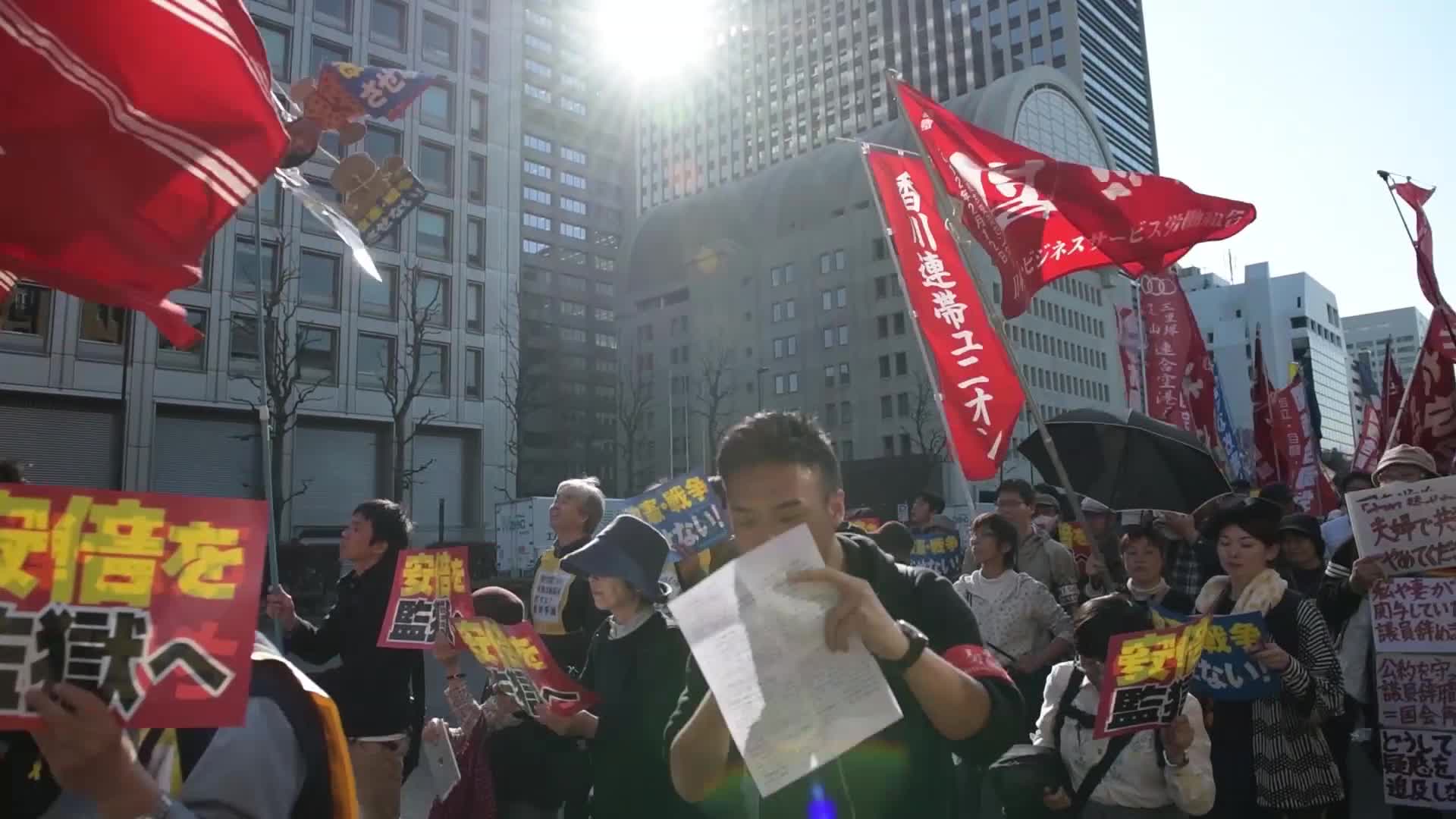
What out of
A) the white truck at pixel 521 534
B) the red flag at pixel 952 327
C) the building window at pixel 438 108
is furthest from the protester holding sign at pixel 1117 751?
the building window at pixel 438 108

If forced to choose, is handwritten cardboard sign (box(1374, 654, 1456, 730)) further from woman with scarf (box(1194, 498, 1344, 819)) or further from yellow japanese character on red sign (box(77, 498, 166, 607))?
yellow japanese character on red sign (box(77, 498, 166, 607))

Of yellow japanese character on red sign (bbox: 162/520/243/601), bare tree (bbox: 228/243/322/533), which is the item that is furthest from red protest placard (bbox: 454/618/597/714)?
bare tree (bbox: 228/243/322/533)

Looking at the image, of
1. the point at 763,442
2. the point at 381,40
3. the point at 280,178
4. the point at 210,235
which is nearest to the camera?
the point at 763,442

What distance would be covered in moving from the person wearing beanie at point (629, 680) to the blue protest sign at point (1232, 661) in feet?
6.48

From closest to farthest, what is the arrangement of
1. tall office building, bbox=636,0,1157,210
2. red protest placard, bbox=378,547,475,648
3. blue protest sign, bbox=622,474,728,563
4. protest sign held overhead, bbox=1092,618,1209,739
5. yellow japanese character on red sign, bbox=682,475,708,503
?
1. protest sign held overhead, bbox=1092,618,1209,739
2. red protest placard, bbox=378,547,475,648
3. blue protest sign, bbox=622,474,728,563
4. yellow japanese character on red sign, bbox=682,475,708,503
5. tall office building, bbox=636,0,1157,210

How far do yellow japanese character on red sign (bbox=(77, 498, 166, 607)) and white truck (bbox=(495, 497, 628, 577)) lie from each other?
88.8ft

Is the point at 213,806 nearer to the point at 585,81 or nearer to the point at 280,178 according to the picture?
the point at 280,178

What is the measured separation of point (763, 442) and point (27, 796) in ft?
4.99

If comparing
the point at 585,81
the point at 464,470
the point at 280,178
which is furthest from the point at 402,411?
the point at 585,81

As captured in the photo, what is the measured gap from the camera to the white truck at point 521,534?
29.1m

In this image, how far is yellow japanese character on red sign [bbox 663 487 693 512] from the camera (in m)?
7.33

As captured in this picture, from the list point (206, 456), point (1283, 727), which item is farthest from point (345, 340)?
point (1283, 727)

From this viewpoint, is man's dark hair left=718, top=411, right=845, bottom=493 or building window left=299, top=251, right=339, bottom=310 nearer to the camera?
man's dark hair left=718, top=411, right=845, bottom=493

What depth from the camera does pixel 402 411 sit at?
33.9m
